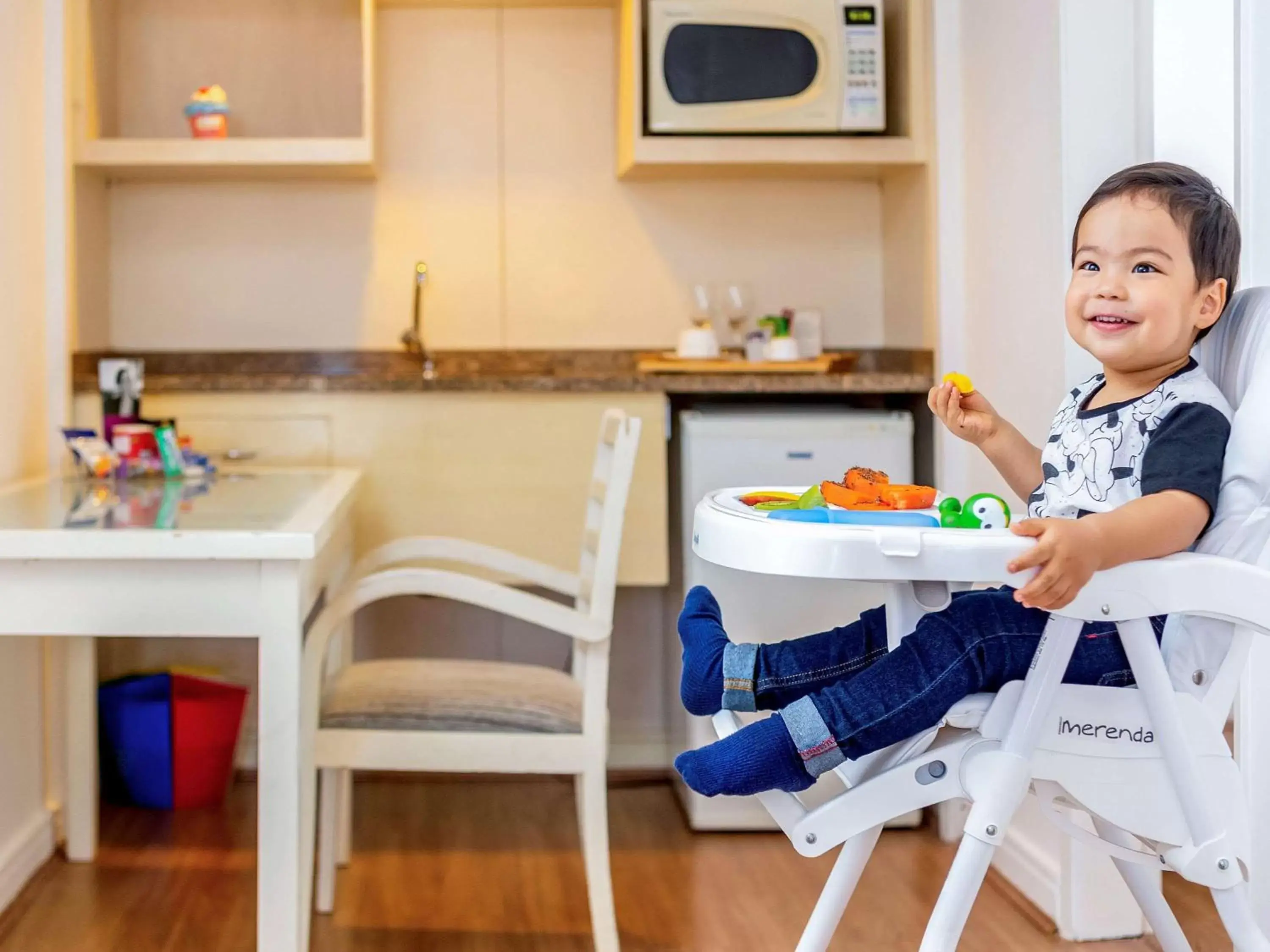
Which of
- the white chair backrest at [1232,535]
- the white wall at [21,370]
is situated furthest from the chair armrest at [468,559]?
the white chair backrest at [1232,535]

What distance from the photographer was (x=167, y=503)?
76.8 inches

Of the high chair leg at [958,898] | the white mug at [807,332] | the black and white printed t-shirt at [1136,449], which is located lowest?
the high chair leg at [958,898]

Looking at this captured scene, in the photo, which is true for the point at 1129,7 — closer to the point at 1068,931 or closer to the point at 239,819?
the point at 1068,931

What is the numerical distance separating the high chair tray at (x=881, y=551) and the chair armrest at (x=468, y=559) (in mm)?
1072

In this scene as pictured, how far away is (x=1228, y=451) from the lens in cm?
128

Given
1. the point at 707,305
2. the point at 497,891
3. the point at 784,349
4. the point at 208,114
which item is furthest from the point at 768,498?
the point at 208,114

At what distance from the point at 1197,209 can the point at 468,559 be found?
1.36 meters

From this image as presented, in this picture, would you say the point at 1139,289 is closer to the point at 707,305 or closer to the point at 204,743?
the point at 707,305

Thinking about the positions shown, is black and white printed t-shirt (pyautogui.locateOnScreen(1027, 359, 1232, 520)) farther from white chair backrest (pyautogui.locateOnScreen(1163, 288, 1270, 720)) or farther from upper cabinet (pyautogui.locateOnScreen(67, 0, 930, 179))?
upper cabinet (pyautogui.locateOnScreen(67, 0, 930, 179))

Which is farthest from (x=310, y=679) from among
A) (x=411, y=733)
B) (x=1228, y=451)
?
(x=1228, y=451)

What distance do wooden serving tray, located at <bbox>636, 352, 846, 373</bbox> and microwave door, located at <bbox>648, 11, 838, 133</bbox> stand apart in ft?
1.57

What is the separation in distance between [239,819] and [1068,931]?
160cm

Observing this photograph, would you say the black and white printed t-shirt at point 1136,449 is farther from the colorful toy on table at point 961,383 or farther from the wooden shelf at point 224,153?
the wooden shelf at point 224,153

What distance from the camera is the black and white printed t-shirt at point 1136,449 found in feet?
4.13
